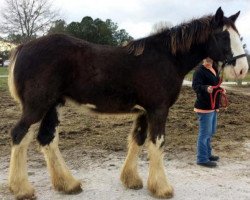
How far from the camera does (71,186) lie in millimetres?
4828

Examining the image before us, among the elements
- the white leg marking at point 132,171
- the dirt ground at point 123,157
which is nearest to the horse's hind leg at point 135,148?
the white leg marking at point 132,171

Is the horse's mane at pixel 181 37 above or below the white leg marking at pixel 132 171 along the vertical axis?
above

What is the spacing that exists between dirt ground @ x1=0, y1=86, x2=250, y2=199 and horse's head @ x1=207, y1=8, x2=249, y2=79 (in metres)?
1.42

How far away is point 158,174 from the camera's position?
15.8 feet

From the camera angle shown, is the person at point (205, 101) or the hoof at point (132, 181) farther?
the person at point (205, 101)

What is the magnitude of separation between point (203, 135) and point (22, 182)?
111 inches

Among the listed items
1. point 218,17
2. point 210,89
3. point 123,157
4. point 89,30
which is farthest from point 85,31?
point 218,17

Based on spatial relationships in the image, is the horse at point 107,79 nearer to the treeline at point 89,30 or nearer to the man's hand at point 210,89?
the man's hand at point 210,89

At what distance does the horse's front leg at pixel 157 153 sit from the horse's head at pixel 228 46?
98 centimetres

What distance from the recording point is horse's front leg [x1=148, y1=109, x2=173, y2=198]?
4.75 meters

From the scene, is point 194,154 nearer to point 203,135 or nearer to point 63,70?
point 203,135

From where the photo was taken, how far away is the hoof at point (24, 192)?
179 inches

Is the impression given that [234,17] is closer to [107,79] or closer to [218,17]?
[218,17]

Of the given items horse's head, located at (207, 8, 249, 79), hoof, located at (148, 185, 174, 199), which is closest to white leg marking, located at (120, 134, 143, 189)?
hoof, located at (148, 185, 174, 199)
